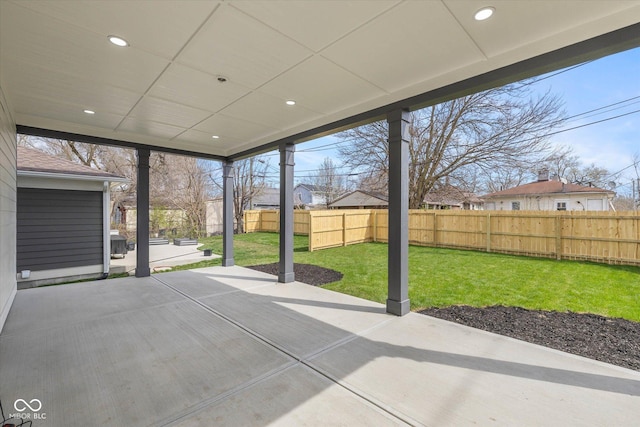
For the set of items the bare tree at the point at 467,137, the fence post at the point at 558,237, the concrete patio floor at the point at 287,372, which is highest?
the bare tree at the point at 467,137

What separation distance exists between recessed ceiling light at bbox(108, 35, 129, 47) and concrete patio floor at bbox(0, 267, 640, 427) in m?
2.74

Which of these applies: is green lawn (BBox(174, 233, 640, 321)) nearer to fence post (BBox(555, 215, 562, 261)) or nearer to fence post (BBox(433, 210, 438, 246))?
fence post (BBox(555, 215, 562, 261))

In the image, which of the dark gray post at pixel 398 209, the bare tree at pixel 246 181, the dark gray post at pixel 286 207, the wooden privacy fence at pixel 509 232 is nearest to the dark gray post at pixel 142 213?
the dark gray post at pixel 286 207

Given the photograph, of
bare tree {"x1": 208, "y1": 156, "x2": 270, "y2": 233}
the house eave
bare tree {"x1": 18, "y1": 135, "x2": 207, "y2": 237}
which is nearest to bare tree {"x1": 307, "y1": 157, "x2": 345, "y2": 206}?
bare tree {"x1": 208, "y1": 156, "x2": 270, "y2": 233}

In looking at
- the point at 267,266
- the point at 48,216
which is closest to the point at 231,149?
the point at 267,266

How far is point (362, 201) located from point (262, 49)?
65.5ft

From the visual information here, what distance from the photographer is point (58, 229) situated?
625 centimetres

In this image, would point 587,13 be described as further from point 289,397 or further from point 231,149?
point 231,149

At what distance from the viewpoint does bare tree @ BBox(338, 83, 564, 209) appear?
11.0 meters

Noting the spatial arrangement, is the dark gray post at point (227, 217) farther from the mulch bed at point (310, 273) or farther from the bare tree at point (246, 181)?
the bare tree at point (246, 181)

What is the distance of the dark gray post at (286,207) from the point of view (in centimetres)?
529

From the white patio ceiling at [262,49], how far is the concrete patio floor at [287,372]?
272 cm

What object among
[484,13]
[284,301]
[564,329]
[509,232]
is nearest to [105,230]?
[284,301]

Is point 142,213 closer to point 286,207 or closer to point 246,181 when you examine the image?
point 286,207
